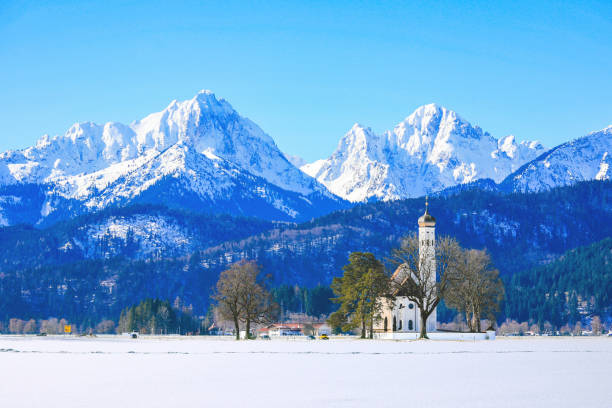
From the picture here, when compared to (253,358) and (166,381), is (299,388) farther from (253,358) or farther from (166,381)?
(253,358)

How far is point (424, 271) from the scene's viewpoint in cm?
15225

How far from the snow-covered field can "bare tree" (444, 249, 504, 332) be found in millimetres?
62302

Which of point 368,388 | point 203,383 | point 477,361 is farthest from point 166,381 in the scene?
point 477,361

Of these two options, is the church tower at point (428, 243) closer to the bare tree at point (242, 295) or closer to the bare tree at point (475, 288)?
the bare tree at point (475, 288)

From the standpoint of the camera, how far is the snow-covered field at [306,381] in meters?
53.1

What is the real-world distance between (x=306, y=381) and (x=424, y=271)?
8961 centimetres

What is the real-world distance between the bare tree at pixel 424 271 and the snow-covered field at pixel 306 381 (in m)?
55.2

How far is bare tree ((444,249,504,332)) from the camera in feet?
516

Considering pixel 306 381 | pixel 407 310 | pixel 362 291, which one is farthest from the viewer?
pixel 407 310

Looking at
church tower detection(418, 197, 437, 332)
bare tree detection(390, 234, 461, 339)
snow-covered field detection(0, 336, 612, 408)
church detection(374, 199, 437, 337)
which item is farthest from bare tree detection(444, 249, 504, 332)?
snow-covered field detection(0, 336, 612, 408)

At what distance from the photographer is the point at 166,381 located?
64.4 metres

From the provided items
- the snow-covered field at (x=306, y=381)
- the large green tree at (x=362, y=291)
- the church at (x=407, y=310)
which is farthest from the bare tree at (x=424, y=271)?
the snow-covered field at (x=306, y=381)

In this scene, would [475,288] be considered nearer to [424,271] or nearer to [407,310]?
[424,271]

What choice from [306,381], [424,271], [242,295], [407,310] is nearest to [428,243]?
[407,310]
